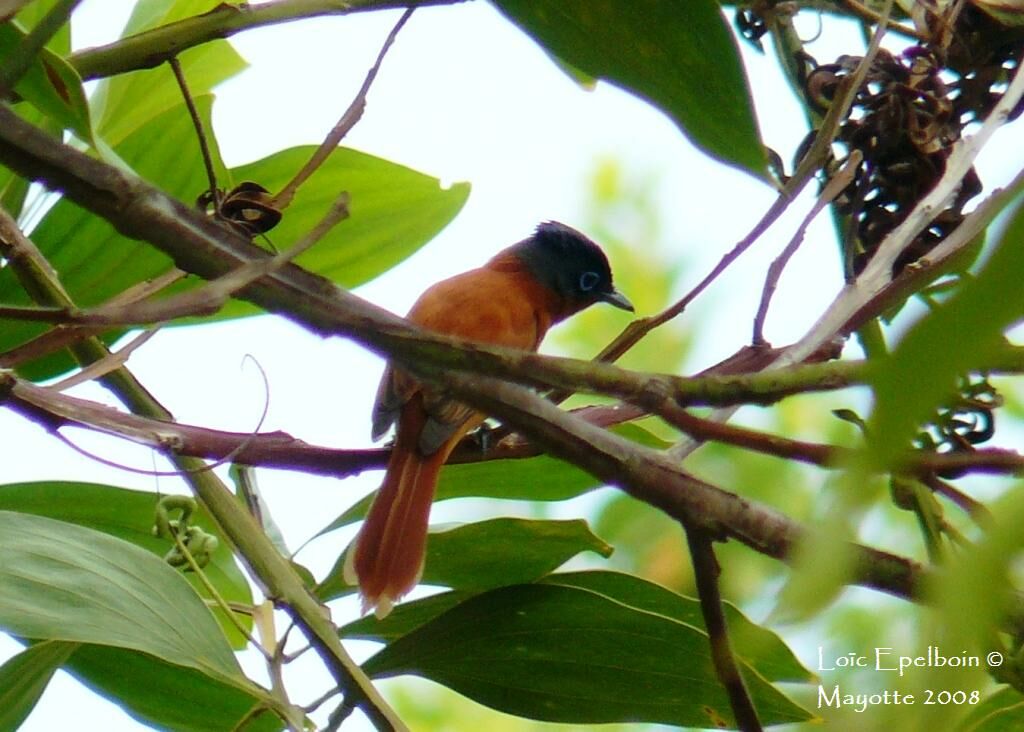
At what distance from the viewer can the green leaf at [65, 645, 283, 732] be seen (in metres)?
1.63

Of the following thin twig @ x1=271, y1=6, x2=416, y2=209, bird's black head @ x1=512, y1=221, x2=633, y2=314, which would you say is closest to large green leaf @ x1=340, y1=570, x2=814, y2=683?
thin twig @ x1=271, y1=6, x2=416, y2=209

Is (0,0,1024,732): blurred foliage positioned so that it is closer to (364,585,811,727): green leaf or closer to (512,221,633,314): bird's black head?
(364,585,811,727): green leaf

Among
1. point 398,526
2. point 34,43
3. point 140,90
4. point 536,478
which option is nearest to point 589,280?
point 398,526

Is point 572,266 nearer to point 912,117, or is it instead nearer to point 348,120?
point 912,117

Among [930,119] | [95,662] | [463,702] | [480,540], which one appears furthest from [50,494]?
[463,702]

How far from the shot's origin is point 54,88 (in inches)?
45.2

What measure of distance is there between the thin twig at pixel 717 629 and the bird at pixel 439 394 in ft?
1.72

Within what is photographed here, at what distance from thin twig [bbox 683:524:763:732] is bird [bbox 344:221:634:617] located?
0.52 metres

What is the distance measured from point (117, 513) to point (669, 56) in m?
1.11

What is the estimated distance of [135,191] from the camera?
2.79 feet

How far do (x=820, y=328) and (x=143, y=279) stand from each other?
956 millimetres

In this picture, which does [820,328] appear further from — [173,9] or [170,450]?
[173,9]

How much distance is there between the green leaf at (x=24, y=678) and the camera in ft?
4.81

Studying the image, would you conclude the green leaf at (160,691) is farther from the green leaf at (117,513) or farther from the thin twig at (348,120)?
the thin twig at (348,120)
